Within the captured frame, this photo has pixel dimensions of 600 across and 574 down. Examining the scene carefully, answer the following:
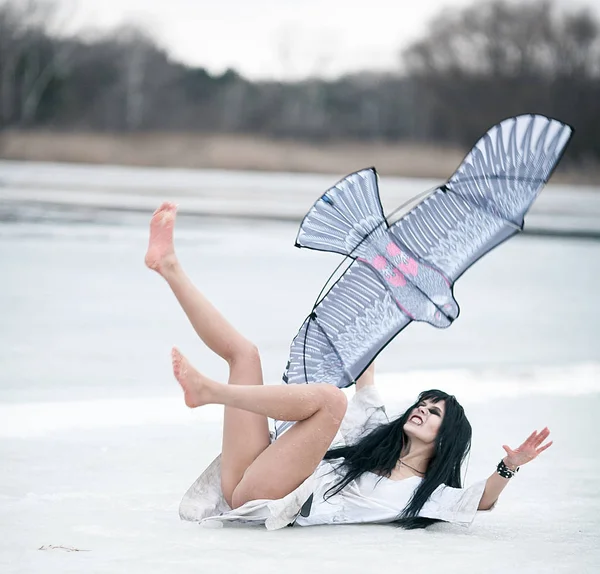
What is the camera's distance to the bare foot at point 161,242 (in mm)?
2914

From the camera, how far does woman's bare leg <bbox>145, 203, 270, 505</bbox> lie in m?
2.77

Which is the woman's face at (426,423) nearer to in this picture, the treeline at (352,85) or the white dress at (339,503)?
the white dress at (339,503)

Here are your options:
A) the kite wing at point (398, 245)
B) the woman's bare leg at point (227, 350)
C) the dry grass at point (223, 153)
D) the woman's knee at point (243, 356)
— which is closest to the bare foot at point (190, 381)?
the woman's bare leg at point (227, 350)

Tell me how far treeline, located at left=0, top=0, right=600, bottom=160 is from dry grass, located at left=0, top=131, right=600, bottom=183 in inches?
38.9

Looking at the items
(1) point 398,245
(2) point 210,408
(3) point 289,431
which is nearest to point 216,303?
(2) point 210,408

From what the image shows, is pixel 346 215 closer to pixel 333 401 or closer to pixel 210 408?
pixel 333 401


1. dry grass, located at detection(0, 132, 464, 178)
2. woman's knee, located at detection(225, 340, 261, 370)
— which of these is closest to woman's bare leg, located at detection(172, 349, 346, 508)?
woman's knee, located at detection(225, 340, 261, 370)

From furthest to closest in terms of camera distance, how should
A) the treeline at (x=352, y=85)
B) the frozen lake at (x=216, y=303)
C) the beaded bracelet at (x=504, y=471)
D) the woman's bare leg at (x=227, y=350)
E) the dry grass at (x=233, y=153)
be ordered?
the treeline at (x=352, y=85)
the dry grass at (x=233, y=153)
the frozen lake at (x=216, y=303)
the woman's bare leg at (x=227, y=350)
the beaded bracelet at (x=504, y=471)

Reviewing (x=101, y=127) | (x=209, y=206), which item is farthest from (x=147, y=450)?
(x=101, y=127)

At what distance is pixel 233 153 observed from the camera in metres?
25.5

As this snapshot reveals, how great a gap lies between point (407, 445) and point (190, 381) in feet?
2.25

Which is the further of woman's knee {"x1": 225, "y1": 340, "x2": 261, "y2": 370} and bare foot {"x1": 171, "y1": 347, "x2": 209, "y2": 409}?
woman's knee {"x1": 225, "y1": 340, "x2": 261, "y2": 370}

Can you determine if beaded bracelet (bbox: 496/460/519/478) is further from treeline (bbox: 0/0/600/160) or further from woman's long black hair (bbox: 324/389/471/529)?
treeline (bbox: 0/0/600/160)

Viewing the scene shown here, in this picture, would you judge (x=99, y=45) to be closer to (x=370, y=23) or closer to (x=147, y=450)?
(x=370, y=23)
